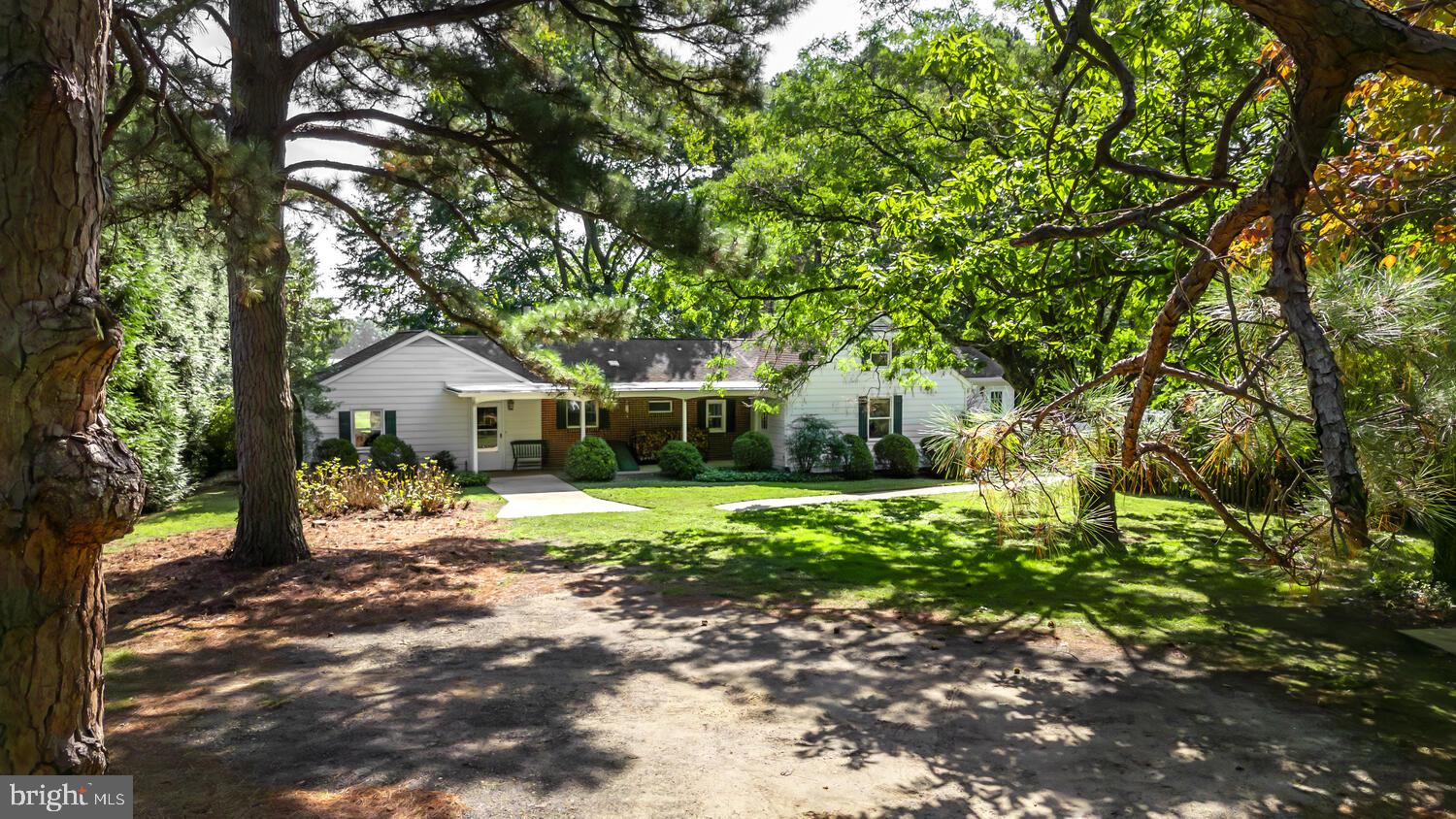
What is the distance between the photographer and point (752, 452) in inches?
942

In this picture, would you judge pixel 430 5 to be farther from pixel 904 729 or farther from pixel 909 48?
pixel 904 729

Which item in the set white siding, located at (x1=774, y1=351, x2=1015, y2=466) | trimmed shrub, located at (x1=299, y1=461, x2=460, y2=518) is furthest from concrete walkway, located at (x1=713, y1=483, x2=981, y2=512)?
trimmed shrub, located at (x1=299, y1=461, x2=460, y2=518)

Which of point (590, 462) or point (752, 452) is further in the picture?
point (752, 452)

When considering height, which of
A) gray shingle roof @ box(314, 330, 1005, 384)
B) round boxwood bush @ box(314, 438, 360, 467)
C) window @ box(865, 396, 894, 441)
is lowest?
round boxwood bush @ box(314, 438, 360, 467)

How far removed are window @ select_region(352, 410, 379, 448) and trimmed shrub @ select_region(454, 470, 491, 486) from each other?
9.54 feet

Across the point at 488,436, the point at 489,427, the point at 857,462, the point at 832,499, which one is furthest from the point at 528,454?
the point at 832,499

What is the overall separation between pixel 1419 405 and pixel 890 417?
21.6m

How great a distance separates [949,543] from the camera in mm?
12820

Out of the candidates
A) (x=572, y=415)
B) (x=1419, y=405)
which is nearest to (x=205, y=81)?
(x=1419, y=405)

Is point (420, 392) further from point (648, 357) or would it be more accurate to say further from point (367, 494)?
point (367, 494)

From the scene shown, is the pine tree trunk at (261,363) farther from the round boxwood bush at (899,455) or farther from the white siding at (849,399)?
the round boxwood bush at (899,455)

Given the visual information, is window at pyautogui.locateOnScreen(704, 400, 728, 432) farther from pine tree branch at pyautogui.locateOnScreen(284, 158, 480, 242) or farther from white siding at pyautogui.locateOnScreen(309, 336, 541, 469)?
pine tree branch at pyautogui.locateOnScreen(284, 158, 480, 242)

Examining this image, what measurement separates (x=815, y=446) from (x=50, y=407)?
21328 millimetres

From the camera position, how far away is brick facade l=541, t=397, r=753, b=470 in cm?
2523
